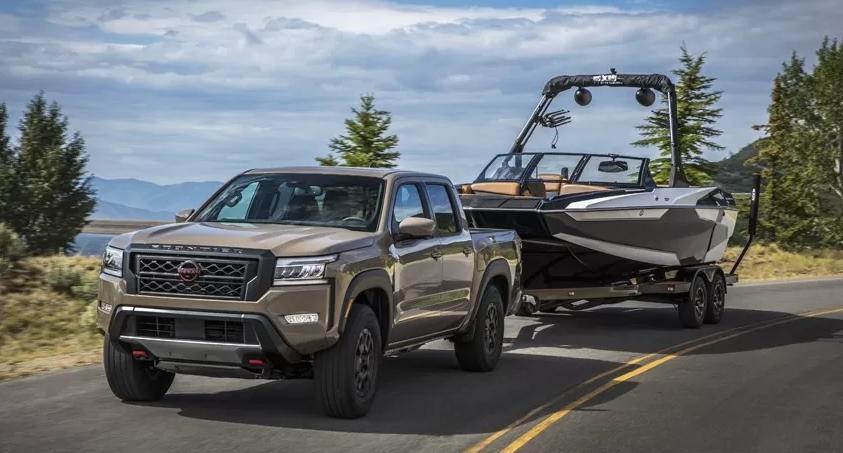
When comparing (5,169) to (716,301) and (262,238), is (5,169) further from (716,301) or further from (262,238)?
(262,238)

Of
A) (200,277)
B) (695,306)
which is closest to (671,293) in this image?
(695,306)

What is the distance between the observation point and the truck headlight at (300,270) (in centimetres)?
831

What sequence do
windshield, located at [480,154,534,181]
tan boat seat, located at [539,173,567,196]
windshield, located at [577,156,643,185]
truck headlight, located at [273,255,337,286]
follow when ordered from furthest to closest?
tan boat seat, located at [539,173,567,196], windshield, located at [480,154,534,181], windshield, located at [577,156,643,185], truck headlight, located at [273,255,337,286]

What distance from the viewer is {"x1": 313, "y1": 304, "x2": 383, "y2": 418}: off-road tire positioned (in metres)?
8.62

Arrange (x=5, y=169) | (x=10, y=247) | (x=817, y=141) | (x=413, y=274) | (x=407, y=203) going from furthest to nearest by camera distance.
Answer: (x=5, y=169)
(x=817, y=141)
(x=10, y=247)
(x=407, y=203)
(x=413, y=274)

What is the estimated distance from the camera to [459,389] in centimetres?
1077

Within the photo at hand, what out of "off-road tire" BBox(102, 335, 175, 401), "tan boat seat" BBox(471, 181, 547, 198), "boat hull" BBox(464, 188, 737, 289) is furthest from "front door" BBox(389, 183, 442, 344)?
"tan boat seat" BBox(471, 181, 547, 198)

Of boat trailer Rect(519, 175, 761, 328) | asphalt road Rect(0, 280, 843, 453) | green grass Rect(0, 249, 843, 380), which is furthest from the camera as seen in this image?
boat trailer Rect(519, 175, 761, 328)

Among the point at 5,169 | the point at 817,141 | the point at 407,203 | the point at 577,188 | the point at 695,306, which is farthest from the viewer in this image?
the point at 5,169

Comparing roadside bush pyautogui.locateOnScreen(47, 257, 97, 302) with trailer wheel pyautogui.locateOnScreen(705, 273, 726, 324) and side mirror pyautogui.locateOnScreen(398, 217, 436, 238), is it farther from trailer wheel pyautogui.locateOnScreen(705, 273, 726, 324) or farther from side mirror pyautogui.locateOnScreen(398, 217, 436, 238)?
trailer wheel pyautogui.locateOnScreen(705, 273, 726, 324)

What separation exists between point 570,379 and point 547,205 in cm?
382

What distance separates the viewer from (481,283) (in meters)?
11.6

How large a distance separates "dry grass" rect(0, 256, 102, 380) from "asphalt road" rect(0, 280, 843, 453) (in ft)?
4.30

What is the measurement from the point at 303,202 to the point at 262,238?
1.28 meters
